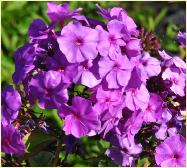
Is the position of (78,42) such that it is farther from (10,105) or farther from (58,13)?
(10,105)

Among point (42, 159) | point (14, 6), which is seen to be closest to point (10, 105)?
point (42, 159)

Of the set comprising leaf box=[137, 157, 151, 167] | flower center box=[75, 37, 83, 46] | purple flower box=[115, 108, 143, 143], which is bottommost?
leaf box=[137, 157, 151, 167]

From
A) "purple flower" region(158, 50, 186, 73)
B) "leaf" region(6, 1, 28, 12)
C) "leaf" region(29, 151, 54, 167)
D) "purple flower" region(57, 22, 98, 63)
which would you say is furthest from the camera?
"leaf" region(6, 1, 28, 12)

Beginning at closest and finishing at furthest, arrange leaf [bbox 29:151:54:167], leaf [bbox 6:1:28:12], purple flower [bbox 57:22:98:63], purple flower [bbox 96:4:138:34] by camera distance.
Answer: purple flower [bbox 57:22:98:63], purple flower [bbox 96:4:138:34], leaf [bbox 29:151:54:167], leaf [bbox 6:1:28:12]

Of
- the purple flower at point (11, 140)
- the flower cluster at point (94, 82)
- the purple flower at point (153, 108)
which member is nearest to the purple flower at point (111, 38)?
the flower cluster at point (94, 82)

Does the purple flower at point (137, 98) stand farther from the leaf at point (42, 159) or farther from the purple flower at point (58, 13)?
the leaf at point (42, 159)

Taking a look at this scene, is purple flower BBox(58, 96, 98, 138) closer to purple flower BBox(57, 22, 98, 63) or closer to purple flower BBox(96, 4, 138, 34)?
purple flower BBox(57, 22, 98, 63)

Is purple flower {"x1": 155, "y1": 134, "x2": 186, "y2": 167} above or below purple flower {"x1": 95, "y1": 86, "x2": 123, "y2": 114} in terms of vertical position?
below

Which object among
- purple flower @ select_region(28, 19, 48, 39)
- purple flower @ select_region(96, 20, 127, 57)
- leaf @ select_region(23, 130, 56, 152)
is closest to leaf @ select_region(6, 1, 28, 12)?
purple flower @ select_region(28, 19, 48, 39)
